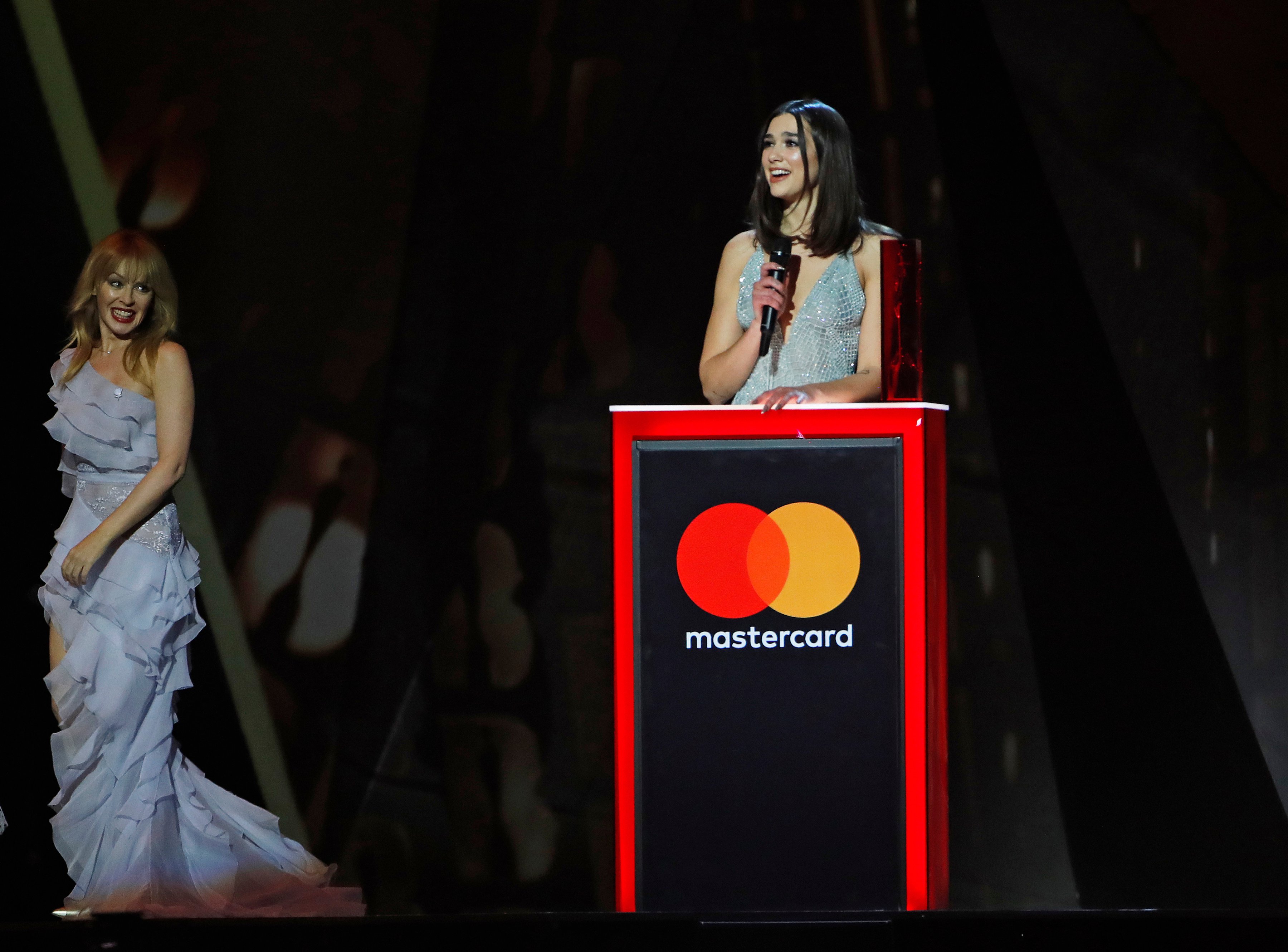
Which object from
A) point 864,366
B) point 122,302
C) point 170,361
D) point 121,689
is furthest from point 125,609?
point 864,366

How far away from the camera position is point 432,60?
3398mm

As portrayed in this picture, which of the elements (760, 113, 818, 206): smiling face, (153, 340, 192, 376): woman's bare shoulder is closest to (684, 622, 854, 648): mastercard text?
(760, 113, 818, 206): smiling face

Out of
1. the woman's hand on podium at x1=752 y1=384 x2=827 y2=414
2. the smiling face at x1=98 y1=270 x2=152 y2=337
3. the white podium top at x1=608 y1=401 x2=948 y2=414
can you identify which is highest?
the smiling face at x1=98 y1=270 x2=152 y2=337

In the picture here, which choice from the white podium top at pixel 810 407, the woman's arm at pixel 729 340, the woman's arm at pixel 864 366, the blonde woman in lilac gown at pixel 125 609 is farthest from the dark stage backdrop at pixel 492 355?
the white podium top at pixel 810 407

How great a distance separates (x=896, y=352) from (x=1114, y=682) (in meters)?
1.41

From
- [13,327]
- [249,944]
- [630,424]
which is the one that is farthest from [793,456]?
[13,327]

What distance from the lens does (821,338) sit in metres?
2.48

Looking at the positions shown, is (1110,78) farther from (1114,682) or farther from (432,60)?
(432,60)

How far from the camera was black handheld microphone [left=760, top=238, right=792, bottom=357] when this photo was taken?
227 centimetres

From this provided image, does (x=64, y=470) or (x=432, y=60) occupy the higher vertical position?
(x=432, y=60)

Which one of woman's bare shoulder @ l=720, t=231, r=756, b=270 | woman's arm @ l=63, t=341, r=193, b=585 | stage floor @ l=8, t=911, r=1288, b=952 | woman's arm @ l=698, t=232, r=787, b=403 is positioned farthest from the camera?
woman's arm @ l=63, t=341, r=193, b=585

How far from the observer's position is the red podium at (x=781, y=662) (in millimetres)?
2131

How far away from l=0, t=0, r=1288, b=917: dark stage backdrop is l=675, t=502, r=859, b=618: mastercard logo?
120 centimetres

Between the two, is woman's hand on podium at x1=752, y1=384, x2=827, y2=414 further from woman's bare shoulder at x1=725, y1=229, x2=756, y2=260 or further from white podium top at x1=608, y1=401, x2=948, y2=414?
woman's bare shoulder at x1=725, y1=229, x2=756, y2=260
